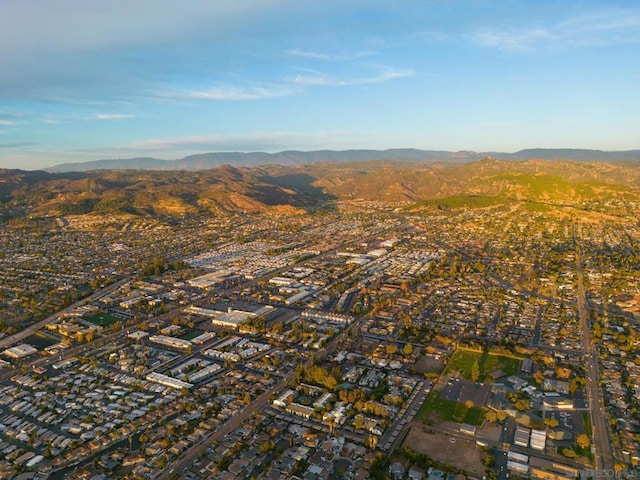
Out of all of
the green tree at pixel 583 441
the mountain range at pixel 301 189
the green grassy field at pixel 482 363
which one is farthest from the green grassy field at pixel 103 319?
the mountain range at pixel 301 189

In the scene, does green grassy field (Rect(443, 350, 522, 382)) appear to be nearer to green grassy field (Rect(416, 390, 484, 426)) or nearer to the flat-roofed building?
green grassy field (Rect(416, 390, 484, 426))

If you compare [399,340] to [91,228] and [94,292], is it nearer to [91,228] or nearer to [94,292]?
[94,292]

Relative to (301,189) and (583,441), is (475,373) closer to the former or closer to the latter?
(583,441)

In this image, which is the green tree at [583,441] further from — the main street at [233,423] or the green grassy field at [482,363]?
the main street at [233,423]

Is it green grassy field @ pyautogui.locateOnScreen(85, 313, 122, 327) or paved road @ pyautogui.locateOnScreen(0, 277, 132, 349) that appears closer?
paved road @ pyautogui.locateOnScreen(0, 277, 132, 349)

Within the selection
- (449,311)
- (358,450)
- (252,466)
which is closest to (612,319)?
(449,311)

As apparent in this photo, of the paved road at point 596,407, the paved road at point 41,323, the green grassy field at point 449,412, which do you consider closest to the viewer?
the paved road at point 596,407

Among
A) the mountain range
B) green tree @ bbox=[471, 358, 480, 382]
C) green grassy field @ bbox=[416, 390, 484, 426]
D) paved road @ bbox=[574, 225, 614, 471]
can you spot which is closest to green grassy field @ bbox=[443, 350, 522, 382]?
green tree @ bbox=[471, 358, 480, 382]
